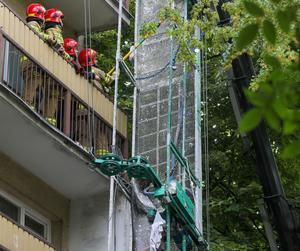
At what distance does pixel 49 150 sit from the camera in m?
14.1

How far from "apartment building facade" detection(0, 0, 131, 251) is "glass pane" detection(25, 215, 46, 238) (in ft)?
0.05

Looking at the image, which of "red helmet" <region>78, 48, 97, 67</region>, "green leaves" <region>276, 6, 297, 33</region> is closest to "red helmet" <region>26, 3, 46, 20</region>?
"red helmet" <region>78, 48, 97, 67</region>

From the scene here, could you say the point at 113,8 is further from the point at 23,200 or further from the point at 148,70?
the point at 23,200

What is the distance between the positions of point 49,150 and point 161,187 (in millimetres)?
2370

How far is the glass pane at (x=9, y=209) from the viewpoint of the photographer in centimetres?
1408

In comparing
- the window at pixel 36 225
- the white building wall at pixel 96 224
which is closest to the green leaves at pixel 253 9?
the white building wall at pixel 96 224

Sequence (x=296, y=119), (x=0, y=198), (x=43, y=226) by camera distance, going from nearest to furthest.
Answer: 1. (x=296, y=119)
2. (x=0, y=198)
3. (x=43, y=226)

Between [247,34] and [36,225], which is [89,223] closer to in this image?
[36,225]

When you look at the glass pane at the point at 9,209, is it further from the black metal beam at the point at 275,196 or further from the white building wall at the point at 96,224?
the black metal beam at the point at 275,196

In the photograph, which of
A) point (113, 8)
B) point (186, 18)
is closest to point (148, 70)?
point (186, 18)

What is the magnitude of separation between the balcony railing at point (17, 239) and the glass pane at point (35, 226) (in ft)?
3.51

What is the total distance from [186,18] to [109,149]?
7.96ft

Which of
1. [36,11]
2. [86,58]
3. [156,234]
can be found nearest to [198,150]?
[156,234]

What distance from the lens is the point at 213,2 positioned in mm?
14734
